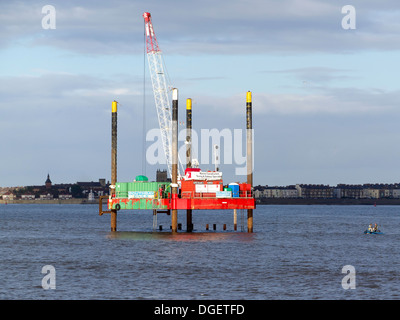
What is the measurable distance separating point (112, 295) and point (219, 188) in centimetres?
4784

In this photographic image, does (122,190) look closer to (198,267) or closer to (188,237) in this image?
(188,237)
